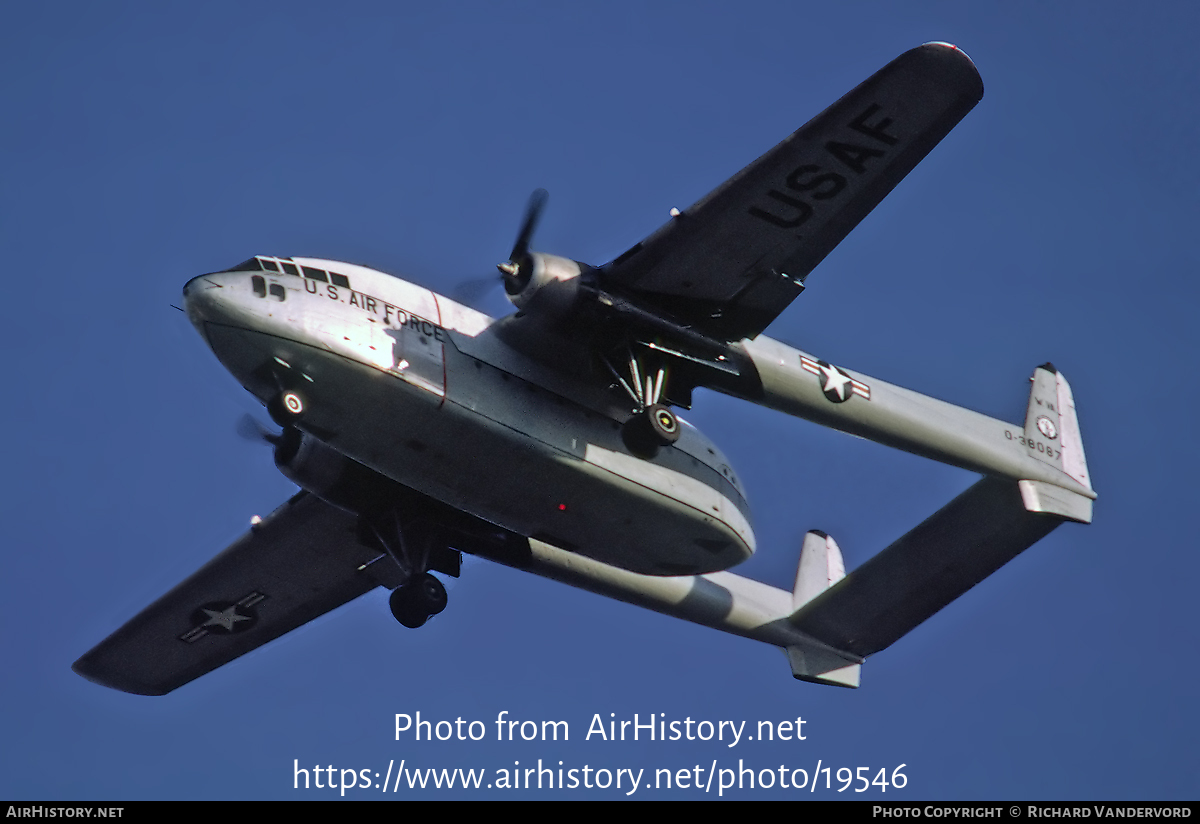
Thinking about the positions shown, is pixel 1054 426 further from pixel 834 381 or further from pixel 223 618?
pixel 223 618

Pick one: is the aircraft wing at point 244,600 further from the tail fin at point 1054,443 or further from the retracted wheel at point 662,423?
the tail fin at point 1054,443

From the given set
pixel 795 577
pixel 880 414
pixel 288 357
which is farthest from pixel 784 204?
pixel 795 577

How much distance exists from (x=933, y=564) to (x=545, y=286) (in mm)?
8245

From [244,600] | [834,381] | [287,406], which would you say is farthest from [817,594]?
[287,406]

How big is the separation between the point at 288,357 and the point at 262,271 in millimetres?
1202

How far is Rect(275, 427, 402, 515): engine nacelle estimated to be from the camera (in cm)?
2088

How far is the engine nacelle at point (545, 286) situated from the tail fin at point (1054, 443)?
8.21 metres

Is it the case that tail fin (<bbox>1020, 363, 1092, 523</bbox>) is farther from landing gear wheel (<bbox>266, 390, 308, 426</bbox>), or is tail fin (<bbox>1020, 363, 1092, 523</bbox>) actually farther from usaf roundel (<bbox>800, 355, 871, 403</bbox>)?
landing gear wheel (<bbox>266, 390, 308, 426</bbox>)

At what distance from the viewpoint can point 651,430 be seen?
19672 mm

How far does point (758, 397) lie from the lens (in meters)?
21.1

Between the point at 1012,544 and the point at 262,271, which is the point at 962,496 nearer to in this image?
the point at 1012,544

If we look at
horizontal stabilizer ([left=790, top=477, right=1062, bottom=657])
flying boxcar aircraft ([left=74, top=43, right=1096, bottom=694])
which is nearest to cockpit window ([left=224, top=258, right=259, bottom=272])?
flying boxcar aircraft ([left=74, top=43, right=1096, bottom=694])

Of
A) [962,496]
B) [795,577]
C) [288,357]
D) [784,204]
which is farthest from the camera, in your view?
[795,577]

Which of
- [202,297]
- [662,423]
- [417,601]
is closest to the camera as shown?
[202,297]
